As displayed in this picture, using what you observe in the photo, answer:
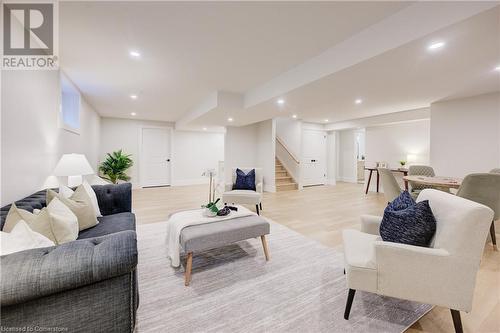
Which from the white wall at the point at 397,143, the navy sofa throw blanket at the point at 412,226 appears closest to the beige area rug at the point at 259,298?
the navy sofa throw blanket at the point at 412,226

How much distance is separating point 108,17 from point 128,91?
2462mm

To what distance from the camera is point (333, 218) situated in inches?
151

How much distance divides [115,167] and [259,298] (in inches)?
243

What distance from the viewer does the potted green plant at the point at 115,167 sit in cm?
621

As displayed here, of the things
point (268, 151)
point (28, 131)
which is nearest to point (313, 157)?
point (268, 151)

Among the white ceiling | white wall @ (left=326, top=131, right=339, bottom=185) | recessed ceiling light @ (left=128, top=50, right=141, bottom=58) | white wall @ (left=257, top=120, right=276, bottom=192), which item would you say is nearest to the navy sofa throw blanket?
the white ceiling

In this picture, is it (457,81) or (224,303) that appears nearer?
(224,303)

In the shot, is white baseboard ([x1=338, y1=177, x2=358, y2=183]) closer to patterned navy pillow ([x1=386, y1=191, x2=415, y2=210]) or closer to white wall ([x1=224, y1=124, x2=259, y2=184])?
white wall ([x1=224, y1=124, x2=259, y2=184])

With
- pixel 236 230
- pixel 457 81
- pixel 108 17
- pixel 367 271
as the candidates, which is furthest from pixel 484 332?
pixel 108 17

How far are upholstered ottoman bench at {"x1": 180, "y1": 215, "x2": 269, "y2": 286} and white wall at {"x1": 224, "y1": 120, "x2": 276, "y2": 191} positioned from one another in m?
4.39

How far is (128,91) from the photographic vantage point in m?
4.17

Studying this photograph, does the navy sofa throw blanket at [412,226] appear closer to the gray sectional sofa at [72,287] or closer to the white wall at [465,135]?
the gray sectional sofa at [72,287]

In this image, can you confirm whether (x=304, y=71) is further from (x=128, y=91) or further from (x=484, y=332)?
(x=128, y=91)

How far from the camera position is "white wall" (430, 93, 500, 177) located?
12.8 feet
